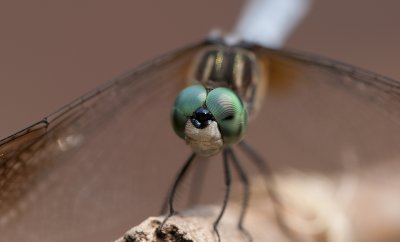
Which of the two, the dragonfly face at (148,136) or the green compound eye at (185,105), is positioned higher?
the dragonfly face at (148,136)

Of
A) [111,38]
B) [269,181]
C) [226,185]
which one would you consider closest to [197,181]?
[269,181]

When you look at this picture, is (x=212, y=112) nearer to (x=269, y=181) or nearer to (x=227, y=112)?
(x=227, y=112)

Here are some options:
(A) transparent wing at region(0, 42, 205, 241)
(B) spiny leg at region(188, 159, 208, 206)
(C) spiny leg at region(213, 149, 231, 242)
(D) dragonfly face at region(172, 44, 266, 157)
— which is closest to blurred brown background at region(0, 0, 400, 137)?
(B) spiny leg at region(188, 159, 208, 206)

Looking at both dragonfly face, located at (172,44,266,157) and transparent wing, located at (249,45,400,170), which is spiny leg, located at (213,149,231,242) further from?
transparent wing, located at (249,45,400,170)

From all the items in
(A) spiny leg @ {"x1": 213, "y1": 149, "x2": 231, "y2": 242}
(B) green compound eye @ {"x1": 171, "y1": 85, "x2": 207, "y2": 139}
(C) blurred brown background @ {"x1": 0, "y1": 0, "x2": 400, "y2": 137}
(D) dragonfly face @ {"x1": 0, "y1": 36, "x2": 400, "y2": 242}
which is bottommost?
(A) spiny leg @ {"x1": 213, "y1": 149, "x2": 231, "y2": 242}

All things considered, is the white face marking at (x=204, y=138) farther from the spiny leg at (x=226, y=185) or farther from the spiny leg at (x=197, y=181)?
the spiny leg at (x=197, y=181)

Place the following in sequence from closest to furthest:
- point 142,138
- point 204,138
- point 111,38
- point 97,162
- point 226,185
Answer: point 204,138
point 226,185
point 97,162
point 142,138
point 111,38

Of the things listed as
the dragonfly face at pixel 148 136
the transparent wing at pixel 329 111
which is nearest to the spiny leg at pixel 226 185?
the dragonfly face at pixel 148 136

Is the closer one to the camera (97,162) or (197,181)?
(97,162)

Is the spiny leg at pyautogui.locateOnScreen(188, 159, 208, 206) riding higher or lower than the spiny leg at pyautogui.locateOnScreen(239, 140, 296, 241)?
higher
